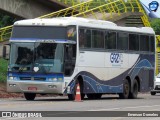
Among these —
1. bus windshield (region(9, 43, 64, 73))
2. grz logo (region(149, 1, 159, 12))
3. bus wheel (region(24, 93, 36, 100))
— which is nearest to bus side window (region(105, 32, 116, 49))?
bus windshield (region(9, 43, 64, 73))

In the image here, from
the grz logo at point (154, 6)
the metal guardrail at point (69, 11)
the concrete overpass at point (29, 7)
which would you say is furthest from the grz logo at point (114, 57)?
the grz logo at point (154, 6)

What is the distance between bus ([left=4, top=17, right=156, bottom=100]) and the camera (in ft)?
95.9

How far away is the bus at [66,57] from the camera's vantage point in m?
29.2

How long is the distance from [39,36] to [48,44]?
635mm

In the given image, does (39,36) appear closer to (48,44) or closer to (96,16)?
(48,44)

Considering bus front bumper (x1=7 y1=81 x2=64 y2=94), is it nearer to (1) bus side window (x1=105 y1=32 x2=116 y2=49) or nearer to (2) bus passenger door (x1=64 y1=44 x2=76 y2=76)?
(2) bus passenger door (x1=64 y1=44 x2=76 y2=76)

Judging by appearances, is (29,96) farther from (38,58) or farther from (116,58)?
(116,58)

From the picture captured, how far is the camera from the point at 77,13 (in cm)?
5128

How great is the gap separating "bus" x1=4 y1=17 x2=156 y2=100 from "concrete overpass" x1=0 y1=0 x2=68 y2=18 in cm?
1581

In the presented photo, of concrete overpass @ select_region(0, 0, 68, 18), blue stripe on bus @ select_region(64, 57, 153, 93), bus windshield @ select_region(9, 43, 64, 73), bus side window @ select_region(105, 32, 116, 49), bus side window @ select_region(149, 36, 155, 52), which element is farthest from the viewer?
concrete overpass @ select_region(0, 0, 68, 18)

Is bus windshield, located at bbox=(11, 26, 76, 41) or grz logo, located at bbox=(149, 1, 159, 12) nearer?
bus windshield, located at bbox=(11, 26, 76, 41)

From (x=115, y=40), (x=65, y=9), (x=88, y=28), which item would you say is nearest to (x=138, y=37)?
(x=115, y=40)

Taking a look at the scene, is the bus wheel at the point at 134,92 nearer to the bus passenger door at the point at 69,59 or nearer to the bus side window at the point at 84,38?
the bus side window at the point at 84,38

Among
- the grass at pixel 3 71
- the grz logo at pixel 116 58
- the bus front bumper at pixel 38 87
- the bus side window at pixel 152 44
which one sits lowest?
the bus front bumper at pixel 38 87
